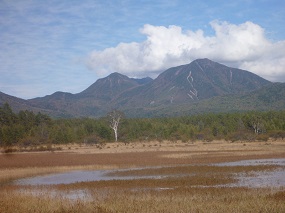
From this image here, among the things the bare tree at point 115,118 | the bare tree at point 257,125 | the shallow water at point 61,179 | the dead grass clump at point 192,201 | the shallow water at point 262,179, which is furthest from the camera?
the bare tree at point 257,125

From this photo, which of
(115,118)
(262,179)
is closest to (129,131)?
(115,118)

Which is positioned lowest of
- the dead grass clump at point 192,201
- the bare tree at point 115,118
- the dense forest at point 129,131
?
the dead grass clump at point 192,201

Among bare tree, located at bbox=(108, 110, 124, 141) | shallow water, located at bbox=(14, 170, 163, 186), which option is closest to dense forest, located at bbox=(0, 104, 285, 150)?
bare tree, located at bbox=(108, 110, 124, 141)

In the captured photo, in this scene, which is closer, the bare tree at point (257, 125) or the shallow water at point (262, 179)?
the shallow water at point (262, 179)

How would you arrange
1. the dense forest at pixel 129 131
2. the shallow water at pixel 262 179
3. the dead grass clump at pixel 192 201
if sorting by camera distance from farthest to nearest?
the dense forest at pixel 129 131, the shallow water at pixel 262 179, the dead grass clump at pixel 192 201

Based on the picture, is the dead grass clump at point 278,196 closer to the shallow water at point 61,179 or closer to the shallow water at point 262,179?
the shallow water at point 262,179

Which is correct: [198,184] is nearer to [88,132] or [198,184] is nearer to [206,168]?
[206,168]

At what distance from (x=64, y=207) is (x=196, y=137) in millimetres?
104550

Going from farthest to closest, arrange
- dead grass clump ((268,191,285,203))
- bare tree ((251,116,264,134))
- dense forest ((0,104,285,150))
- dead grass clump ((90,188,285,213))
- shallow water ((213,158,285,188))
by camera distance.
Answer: bare tree ((251,116,264,134)) → dense forest ((0,104,285,150)) → shallow water ((213,158,285,188)) → dead grass clump ((268,191,285,203)) → dead grass clump ((90,188,285,213))

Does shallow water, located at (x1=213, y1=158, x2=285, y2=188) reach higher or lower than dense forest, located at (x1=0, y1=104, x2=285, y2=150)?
lower

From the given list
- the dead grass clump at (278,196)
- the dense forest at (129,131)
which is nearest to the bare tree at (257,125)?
the dense forest at (129,131)

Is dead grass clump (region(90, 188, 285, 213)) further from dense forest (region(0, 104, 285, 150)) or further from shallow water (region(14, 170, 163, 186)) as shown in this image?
dense forest (region(0, 104, 285, 150))

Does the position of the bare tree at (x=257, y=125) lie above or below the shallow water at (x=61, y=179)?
above

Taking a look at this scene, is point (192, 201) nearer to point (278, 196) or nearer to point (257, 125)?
point (278, 196)
